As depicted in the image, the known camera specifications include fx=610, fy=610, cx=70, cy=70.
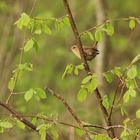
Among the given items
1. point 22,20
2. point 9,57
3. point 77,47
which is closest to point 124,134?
point 77,47

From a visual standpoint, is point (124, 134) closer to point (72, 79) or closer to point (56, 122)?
point (56, 122)

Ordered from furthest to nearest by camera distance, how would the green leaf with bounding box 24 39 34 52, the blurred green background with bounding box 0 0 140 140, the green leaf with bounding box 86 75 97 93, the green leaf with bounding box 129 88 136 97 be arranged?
1. the blurred green background with bounding box 0 0 140 140
2. the green leaf with bounding box 24 39 34 52
3. the green leaf with bounding box 86 75 97 93
4. the green leaf with bounding box 129 88 136 97

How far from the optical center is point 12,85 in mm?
2967

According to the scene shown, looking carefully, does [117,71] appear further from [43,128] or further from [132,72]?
[43,128]

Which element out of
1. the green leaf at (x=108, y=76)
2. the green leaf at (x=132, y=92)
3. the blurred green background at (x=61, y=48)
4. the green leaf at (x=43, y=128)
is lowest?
the green leaf at (x=43, y=128)

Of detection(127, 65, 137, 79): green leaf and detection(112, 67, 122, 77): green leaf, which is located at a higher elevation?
detection(112, 67, 122, 77): green leaf

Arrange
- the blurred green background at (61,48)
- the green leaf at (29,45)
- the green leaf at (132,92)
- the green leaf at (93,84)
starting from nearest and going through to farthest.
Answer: the green leaf at (132,92) < the green leaf at (93,84) < the green leaf at (29,45) < the blurred green background at (61,48)

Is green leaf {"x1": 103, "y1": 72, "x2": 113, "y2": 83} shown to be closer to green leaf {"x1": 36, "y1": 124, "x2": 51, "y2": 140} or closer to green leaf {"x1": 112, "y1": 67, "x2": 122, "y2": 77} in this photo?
green leaf {"x1": 112, "y1": 67, "x2": 122, "y2": 77}

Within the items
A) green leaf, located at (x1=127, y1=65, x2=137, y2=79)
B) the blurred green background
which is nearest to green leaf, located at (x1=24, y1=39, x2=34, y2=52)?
green leaf, located at (x1=127, y1=65, x2=137, y2=79)

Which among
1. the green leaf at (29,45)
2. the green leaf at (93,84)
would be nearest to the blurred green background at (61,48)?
the green leaf at (29,45)

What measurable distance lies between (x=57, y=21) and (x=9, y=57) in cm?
381

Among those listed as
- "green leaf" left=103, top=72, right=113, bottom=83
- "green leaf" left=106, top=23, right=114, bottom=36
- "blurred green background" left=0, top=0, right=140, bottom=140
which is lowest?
"green leaf" left=103, top=72, right=113, bottom=83

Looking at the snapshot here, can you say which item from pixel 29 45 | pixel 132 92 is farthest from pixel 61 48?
pixel 132 92

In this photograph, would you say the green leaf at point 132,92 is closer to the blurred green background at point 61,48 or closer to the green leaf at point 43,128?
the green leaf at point 43,128
